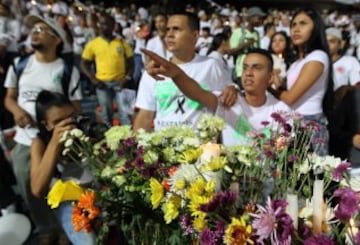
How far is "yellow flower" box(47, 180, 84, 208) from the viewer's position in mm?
1394

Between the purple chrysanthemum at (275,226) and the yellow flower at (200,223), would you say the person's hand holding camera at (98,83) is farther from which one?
the purple chrysanthemum at (275,226)

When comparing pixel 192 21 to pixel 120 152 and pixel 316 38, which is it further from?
pixel 120 152

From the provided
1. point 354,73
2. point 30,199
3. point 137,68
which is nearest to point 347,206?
point 30,199

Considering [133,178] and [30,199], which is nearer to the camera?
[133,178]

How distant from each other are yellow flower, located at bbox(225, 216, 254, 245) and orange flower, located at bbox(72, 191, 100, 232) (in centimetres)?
41

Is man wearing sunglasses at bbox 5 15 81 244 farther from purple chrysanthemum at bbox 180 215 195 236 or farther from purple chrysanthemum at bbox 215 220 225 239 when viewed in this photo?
purple chrysanthemum at bbox 215 220 225 239

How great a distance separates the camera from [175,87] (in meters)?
2.62

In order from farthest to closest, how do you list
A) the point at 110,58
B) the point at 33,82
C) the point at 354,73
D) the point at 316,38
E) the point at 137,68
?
the point at 137,68 → the point at 110,58 → the point at 354,73 → the point at 33,82 → the point at 316,38

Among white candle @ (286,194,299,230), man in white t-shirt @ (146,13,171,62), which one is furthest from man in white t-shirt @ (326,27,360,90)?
white candle @ (286,194,299,230)

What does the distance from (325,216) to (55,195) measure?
0.68 m

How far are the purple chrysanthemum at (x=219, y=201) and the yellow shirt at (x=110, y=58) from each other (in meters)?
4.67

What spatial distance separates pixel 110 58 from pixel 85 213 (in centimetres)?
447

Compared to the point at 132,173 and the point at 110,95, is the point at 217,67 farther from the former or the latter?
the point at 110,95

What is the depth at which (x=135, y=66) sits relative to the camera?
631 centimetres
